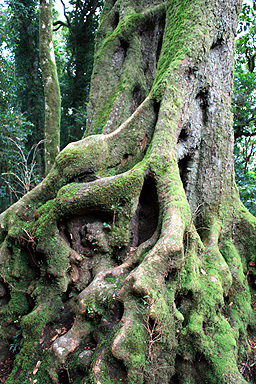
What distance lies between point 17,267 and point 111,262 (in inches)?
47.2

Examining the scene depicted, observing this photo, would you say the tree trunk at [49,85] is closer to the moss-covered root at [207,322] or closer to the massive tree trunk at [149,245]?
the massive tree trunk at [149,245]

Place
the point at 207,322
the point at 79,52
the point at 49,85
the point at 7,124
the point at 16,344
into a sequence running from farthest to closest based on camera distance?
the point at 79,52
the point at 7,124
the point at 49,85
the point at 16,344
the point at 207,322

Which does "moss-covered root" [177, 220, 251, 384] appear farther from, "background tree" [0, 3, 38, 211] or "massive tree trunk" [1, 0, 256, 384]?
"background tree" [0, 3, 38, 211]

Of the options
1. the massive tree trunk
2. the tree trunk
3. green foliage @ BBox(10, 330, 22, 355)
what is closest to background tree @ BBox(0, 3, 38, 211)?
the tree trunk

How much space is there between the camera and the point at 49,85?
25.6 feet

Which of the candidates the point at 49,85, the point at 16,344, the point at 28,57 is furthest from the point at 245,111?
the point at 28,57

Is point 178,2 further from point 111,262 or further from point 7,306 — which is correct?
point 7,306

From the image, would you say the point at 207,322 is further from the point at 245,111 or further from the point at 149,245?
the point at 245,111

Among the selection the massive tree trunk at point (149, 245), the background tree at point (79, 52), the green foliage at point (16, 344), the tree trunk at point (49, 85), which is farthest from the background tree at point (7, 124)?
the green foliage at point (16, 344)

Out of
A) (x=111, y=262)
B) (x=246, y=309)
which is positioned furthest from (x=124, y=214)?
(x=246, y=309)

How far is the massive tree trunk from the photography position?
241 cm

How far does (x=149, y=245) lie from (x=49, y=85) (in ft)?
21.7

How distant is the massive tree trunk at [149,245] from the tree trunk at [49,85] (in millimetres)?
3064

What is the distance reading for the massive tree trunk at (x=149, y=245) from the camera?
2.41 m
